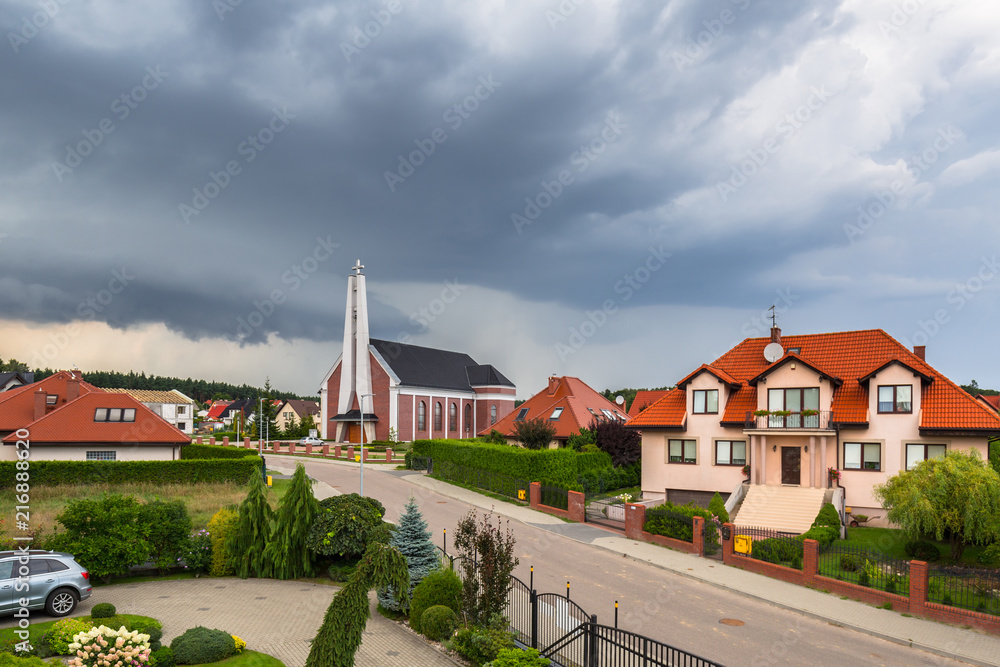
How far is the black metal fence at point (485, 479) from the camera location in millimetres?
35781

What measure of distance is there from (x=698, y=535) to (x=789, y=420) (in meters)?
10.6

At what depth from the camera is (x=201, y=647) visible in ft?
43.2

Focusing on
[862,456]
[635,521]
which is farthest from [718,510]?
[862,456]

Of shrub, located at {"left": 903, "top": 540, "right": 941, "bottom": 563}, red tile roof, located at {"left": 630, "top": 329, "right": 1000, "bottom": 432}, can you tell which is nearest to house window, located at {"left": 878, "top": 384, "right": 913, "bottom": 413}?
red tile roof, located at {"left": 630, "top": 329, "right": 1000, "bottom": 432}

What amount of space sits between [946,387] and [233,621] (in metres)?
30.6

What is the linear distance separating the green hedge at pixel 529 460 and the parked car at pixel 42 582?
23236 millimetres

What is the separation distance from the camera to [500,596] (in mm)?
14062

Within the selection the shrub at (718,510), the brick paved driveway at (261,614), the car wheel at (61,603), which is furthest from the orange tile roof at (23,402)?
the shrub at (718,510)

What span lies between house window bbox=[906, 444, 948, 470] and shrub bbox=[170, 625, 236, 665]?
2852 centimetres

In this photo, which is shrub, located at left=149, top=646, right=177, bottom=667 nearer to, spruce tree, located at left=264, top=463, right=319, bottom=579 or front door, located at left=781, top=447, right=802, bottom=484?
spruce tree, located at left=264, top=463, right=319, bottom=579

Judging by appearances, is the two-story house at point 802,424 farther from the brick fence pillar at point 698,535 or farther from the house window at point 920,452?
the brick fence pillar at point 698,535

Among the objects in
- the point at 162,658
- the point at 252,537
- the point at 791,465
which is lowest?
the point at 162,658

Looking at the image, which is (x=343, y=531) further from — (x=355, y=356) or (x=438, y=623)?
(x=355, y=356)

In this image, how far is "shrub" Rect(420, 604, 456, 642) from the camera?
14.9m
